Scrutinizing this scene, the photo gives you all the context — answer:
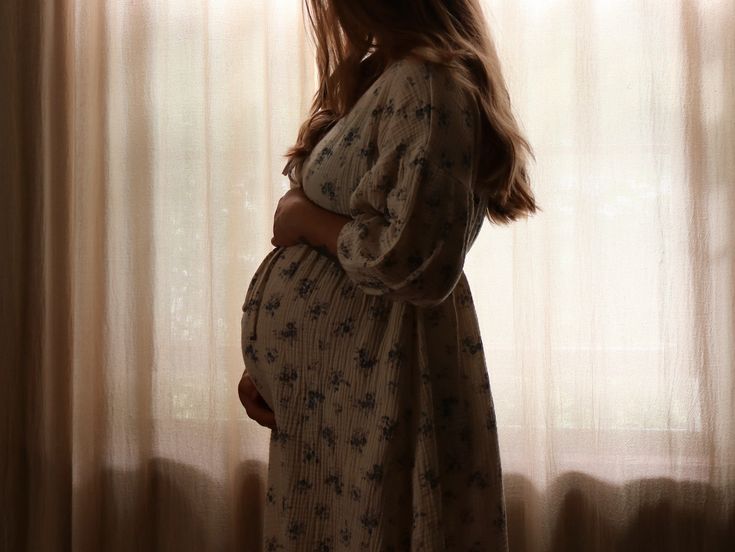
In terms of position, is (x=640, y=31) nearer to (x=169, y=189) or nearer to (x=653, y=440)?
(x=653, y=440)

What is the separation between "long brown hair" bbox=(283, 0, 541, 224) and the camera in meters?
0.98

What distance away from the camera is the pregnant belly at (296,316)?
104 centimetres

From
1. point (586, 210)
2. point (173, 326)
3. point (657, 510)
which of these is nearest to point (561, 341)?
point (586, 210)

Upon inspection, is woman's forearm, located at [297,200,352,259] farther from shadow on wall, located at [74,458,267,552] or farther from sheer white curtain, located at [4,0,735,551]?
shadow on wall, located at [74,458,267,552]

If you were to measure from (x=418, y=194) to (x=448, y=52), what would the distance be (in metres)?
0.20

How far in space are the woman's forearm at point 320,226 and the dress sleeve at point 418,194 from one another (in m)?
0.08

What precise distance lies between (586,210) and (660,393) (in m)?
0.46

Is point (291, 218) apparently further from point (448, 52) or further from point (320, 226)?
point (448, 52)

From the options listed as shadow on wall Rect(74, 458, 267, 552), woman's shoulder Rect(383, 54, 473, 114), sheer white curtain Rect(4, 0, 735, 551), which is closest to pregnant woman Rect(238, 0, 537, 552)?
woman's shoulder Rect(383, 54, 473, 114)

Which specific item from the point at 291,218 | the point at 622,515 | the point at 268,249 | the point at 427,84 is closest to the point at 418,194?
the point at 427,84

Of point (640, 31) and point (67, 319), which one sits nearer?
point (640, 31)

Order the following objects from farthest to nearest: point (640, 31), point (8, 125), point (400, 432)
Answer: point (8, 125) → point (640, 31) → point (400, 432)

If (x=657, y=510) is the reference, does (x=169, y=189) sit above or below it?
above

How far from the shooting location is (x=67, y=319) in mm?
2000
